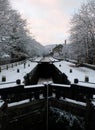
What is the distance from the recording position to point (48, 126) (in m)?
8.56

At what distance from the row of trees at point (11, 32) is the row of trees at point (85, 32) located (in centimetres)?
1095

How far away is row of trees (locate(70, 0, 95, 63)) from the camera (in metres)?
33.8

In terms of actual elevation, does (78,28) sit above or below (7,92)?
above

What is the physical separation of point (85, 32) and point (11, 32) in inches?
463

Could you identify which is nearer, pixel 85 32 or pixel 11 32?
pixel 11 32

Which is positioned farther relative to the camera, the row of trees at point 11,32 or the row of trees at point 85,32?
the row of trees at point 85,32

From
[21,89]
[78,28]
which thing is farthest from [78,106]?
[78,28]

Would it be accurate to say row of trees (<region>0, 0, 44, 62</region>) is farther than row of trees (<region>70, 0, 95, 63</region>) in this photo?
No

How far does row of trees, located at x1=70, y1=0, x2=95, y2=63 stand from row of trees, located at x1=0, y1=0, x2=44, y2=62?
35.9ft

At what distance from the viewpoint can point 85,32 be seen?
33.8 meters

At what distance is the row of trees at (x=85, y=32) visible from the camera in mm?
33781

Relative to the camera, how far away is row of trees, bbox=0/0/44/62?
27.6 m

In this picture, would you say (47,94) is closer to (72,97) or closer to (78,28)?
(72,97)

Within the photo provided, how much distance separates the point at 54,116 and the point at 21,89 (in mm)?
1784
